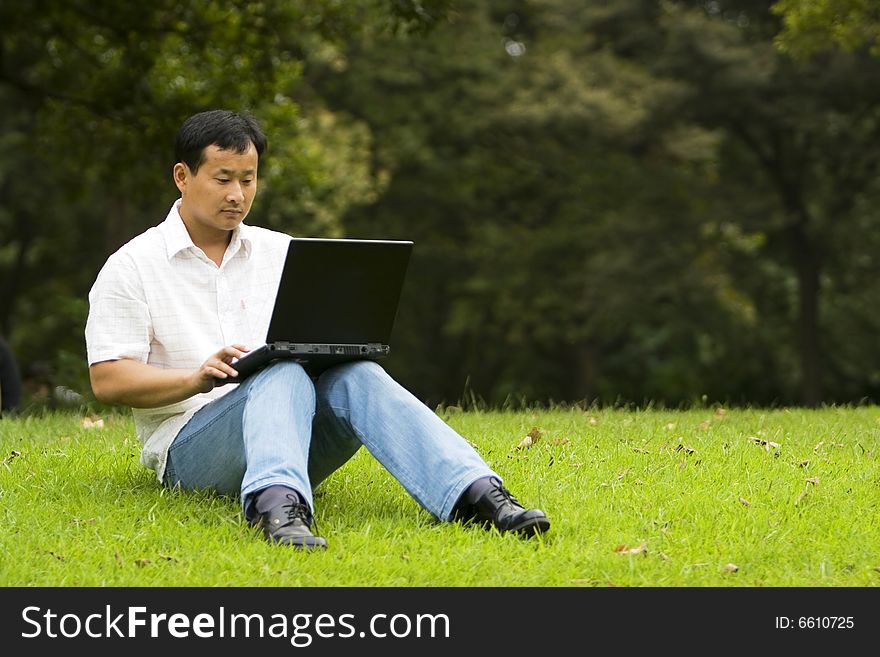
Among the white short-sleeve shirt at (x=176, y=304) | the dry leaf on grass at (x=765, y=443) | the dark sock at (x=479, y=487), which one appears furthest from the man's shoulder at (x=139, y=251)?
the dry leaf on grass at (x=765, y=443)

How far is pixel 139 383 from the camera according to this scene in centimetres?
452

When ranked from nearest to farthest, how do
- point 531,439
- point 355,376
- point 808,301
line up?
point 355,376, point 531,439, point 808,301

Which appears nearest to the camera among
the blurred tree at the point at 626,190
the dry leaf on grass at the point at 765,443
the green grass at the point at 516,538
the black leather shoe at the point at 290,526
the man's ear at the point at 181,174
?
the green grass at the point at 516,538

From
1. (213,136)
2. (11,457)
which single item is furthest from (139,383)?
(11,457)

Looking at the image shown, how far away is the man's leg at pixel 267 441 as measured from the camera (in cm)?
430

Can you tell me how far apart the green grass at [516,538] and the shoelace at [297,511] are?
0.14 m

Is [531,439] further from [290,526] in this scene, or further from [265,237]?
[290,526]

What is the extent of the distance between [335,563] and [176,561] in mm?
519

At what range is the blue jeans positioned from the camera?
4.37 m

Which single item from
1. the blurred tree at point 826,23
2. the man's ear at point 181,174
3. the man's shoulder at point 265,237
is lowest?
the man's shoulder at point 265,237

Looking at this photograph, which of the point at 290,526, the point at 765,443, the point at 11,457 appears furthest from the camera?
the point at 765,443

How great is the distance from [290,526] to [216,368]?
2.01 ft

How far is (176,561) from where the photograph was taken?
4.18 meters

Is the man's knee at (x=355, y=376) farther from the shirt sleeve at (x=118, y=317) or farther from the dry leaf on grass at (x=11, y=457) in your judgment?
the dry leaf on grass at (x=11, y=457)
